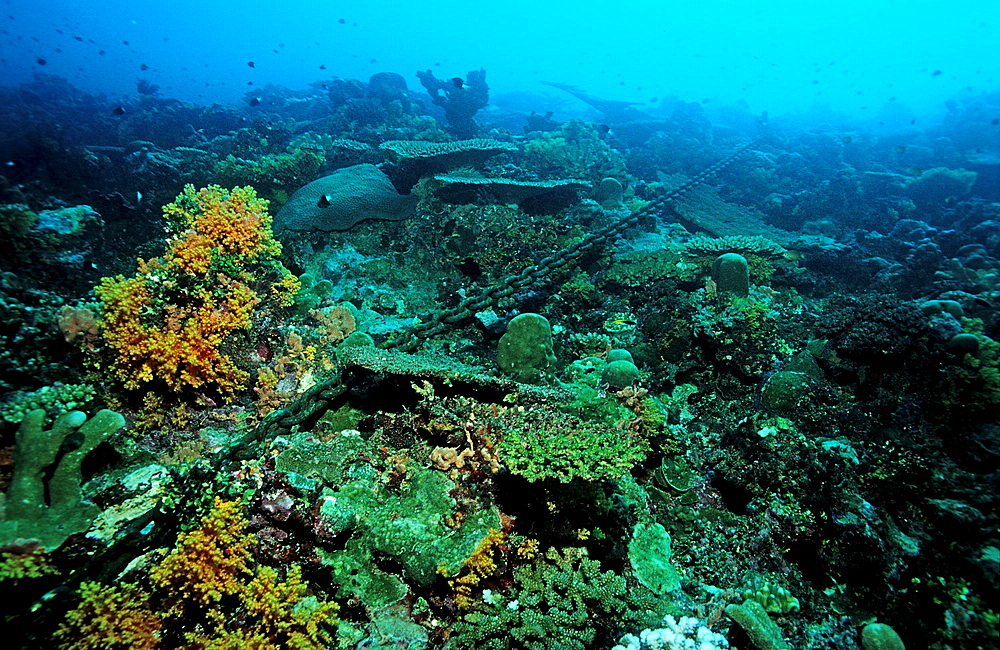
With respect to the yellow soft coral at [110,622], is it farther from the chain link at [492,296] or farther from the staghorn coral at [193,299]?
the chain link at [492,296]

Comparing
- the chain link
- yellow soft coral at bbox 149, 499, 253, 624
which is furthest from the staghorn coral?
yellow soft coral at bbox 149, 499, 253, 624

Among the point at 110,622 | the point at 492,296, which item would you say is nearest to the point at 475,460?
the point at 110,622

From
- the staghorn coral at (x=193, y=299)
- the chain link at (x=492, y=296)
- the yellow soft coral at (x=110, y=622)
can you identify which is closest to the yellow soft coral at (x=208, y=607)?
the yellow soft coral at (x=110, y=622)

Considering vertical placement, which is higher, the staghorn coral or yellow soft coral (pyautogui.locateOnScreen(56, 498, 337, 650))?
the staghorn coral

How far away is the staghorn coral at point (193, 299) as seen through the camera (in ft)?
11.6

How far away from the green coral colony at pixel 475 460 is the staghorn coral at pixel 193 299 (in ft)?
0.09

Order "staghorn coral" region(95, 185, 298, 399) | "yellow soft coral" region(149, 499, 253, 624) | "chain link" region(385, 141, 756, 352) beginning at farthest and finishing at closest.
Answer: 1. "chain link" region(385, 141, 756, 352)
2. "staghorn coral" region(95, 185, 298, 399)
3. "yellow soft coral" region(149, 499, 253, 624)

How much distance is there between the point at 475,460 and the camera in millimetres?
2998

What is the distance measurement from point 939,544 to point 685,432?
1952mm

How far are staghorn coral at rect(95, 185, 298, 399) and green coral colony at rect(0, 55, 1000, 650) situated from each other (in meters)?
0.03

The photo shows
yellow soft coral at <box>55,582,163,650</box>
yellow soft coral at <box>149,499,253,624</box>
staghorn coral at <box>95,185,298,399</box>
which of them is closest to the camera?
yellow soft coral at <box>55,582,163,650</box>

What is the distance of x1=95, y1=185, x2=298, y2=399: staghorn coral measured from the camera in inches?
139

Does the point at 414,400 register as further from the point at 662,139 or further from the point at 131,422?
the point at 662,139

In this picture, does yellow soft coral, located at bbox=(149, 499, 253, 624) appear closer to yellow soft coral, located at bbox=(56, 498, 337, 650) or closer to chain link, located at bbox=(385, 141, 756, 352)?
yellow soft coral, located at bbox=(56, 498, 337, 650)
